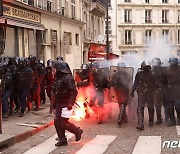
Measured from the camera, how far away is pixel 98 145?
905cm

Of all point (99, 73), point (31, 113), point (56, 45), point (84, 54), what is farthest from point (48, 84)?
point (84, 54)

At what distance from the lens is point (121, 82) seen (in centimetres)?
1184

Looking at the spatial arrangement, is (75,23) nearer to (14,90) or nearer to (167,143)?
(14,90)

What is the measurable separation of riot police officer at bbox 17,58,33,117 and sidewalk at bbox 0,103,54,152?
51 cm

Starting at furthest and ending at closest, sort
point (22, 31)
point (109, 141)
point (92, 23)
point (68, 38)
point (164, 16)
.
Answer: point (164, 16)
point (92, 23)
point (68, 38)
point (22, 31)
point (109, 141)

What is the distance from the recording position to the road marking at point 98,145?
852 centimetres

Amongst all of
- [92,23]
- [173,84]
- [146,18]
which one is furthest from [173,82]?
[146,18]

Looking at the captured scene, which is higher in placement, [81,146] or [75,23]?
[75,23]

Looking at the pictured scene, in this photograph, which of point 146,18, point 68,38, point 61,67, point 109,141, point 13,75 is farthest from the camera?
point 146,18

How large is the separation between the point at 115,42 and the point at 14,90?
4797 cm

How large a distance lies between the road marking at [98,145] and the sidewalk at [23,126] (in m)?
1.68

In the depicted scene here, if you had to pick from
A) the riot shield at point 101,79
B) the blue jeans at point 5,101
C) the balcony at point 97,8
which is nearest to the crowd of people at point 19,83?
the blue jeans at point 5,101

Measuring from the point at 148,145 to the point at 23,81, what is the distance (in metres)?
4.97

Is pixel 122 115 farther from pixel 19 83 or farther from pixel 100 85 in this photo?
pixel 19 83
